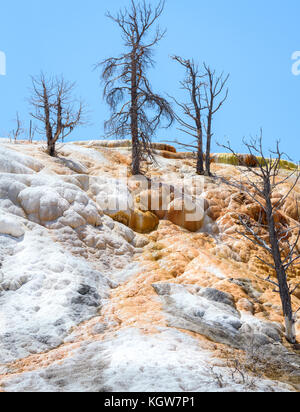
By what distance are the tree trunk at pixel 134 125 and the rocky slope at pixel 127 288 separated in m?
0.95

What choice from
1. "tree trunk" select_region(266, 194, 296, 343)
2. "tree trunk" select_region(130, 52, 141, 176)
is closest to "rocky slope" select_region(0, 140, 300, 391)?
"tree trunk" select_region(266, 194, 296, 343)

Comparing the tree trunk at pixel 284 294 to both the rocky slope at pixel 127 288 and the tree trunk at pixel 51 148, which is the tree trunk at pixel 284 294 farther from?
the tree trunk at pixel 51 148

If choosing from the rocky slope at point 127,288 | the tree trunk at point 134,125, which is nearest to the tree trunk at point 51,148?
the rocky slope at point 127,288

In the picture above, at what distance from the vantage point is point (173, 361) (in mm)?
4465

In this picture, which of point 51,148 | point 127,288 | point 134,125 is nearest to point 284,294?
point 127,288

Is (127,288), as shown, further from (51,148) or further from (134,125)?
(134,125)

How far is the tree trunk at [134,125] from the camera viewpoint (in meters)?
13.8

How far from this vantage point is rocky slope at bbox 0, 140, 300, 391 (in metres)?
4.40

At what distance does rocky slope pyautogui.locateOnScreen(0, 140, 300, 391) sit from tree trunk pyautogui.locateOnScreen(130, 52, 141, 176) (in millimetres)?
951

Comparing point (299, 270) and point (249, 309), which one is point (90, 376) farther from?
point (299, 270)

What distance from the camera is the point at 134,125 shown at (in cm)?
1410

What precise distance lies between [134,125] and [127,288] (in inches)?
330
